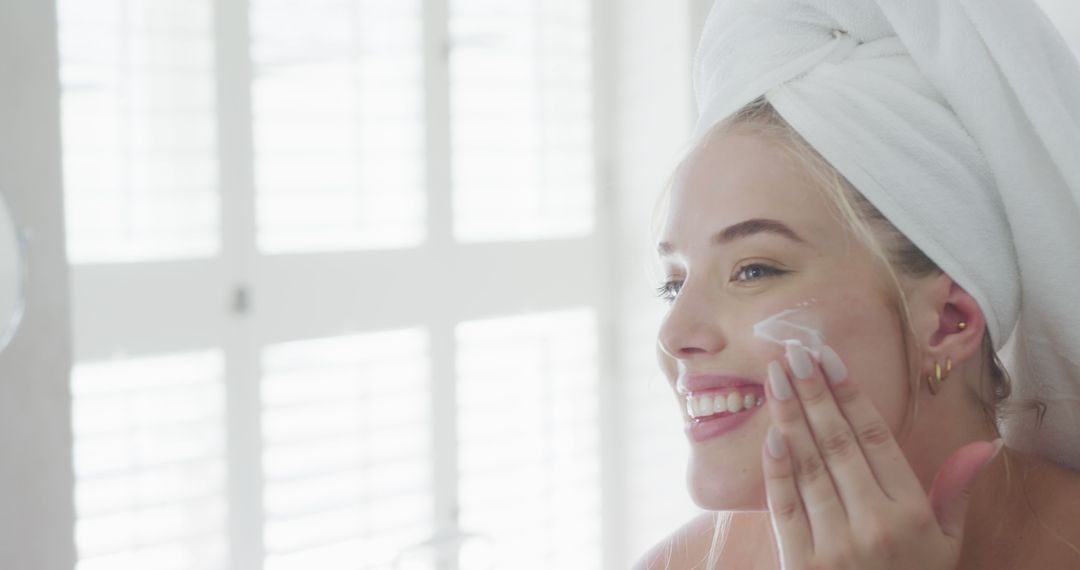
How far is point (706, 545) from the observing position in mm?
1240

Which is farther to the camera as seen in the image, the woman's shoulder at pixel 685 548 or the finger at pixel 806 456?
the woman's shoulder at pixel 685 548

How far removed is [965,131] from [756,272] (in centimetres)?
22

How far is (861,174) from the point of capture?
3.07 ft

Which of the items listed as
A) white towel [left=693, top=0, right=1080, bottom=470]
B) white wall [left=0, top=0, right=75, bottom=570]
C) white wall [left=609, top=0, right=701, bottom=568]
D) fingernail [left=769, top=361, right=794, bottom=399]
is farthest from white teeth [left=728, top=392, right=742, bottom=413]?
white wall [left=609, top=0, right=701, bottom=568]

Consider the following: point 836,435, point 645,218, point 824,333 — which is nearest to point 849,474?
point 836,435

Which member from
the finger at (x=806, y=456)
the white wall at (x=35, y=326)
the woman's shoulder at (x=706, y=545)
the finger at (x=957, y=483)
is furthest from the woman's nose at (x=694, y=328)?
the white wall at (x=35, y=326)

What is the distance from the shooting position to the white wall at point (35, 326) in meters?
1.46

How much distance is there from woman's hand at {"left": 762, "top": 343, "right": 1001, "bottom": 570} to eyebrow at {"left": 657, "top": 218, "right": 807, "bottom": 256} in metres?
0.13

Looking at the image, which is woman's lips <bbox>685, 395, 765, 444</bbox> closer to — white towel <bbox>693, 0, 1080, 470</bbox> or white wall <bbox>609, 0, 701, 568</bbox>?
white towel <bbox>693, 0, 1080, 470</bbox>

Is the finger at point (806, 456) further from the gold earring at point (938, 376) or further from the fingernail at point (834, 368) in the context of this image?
the gold earring at point (938, 376)

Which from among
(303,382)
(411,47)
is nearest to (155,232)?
(303,382)

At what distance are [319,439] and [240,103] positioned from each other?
2.07 feet

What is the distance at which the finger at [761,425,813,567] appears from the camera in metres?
0.87

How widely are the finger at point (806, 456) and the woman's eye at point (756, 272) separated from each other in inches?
4.6
